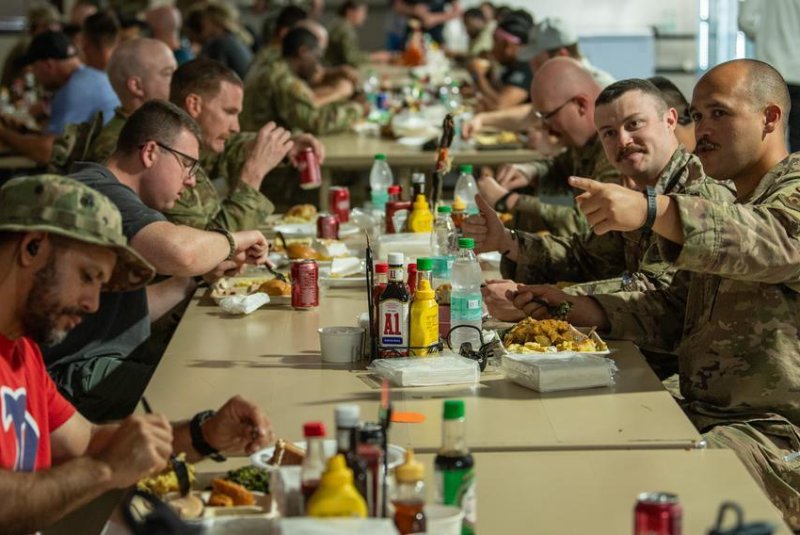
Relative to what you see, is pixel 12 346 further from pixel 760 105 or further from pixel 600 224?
pixel 760 105

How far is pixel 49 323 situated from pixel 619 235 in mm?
2547

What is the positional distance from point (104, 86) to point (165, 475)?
5949mm

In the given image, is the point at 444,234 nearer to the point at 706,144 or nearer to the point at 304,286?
the point at 304,286

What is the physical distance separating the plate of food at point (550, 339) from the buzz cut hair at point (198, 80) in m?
2.31

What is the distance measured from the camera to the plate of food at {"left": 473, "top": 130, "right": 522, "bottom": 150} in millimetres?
7160

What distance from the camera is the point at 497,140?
7.49 metres

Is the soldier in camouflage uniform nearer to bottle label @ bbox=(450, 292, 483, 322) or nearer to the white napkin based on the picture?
the white napkin

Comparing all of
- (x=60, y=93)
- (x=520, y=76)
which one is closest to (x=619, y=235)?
(x=60, y=93)

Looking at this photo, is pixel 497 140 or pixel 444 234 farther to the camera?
pixel 497 140

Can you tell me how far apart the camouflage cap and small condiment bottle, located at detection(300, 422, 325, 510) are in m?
0.57

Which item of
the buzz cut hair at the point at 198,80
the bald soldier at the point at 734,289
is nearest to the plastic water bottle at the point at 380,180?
the buzz cut hair at the point at 198,80

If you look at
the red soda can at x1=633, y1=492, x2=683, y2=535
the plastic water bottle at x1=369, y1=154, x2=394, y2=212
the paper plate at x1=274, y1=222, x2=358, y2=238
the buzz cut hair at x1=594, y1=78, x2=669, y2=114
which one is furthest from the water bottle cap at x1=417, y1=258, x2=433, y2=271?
the plastic water bottle at x1=369, y1=154, x2=394, y2=212

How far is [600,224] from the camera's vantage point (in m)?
2.96

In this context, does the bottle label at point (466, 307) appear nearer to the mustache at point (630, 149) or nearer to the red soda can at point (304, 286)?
the red soda can at point (304, 286)
